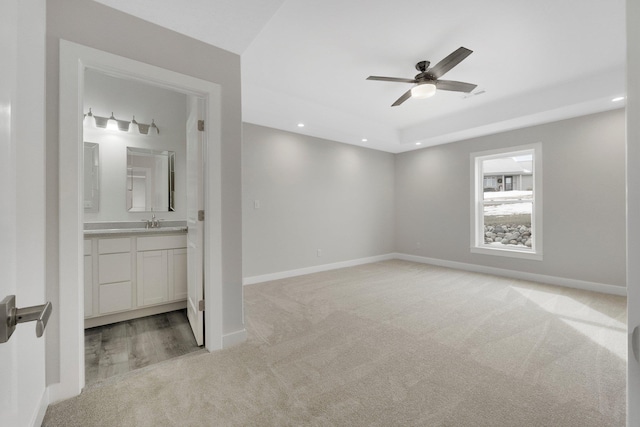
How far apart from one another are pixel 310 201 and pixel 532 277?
3728mm

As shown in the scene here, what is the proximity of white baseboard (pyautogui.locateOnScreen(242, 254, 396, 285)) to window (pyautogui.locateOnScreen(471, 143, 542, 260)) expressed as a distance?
5.96ft

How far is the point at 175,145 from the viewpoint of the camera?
3613mm

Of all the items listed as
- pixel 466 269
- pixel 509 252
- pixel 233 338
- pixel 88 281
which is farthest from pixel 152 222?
pixel 509 252

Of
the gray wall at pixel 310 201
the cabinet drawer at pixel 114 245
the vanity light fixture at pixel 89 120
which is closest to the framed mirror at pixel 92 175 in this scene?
the vanity light fixture at pixel 89 120

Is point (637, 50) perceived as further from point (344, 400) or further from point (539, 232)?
point (539, 232)

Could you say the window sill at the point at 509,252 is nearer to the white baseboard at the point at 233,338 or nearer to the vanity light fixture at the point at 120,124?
the white baseboard at the point at 233,338

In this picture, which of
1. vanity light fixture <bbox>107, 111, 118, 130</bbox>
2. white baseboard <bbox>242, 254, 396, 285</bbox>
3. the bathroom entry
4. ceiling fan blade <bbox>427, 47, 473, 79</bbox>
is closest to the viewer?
ceiling fan blade <bbox>427, 47, 473, 79</bbox>

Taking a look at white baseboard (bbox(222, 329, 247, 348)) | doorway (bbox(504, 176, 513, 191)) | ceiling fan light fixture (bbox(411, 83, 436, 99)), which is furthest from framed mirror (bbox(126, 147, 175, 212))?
doorway (bbox(504, 176, 513, 191))

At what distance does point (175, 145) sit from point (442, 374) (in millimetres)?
3826

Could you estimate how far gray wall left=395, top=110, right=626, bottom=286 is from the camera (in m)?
3.57

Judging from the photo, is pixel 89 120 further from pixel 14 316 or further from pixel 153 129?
pixel 14 316

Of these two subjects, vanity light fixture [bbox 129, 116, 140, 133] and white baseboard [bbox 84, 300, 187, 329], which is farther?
vanity light fixture [bbox 129, 116, 140, 133]

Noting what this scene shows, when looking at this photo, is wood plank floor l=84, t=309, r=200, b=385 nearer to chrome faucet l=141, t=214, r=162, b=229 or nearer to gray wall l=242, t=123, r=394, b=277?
chrome faucet l=141, t=214, r=162, b=229

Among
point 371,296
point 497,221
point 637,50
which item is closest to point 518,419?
point 637,50
